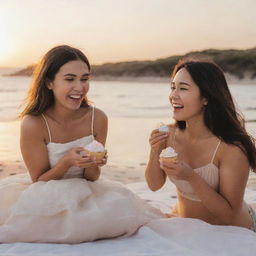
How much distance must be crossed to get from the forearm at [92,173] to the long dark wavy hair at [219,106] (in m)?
1.19

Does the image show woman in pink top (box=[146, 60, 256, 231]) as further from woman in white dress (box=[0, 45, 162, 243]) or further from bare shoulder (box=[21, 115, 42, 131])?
bare shoulder (box=[21, 115, 42, 131])

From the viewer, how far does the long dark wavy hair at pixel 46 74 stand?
4566 millimetres

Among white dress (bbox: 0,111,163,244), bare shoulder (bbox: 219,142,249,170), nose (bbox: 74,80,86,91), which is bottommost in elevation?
white dress (bbox: 0,111,163,244)

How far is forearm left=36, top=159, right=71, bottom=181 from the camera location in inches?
174

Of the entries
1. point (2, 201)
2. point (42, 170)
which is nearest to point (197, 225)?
point (42, 170)

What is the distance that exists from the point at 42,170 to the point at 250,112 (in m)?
13.8

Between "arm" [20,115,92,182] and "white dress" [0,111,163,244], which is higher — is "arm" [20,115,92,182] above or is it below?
above

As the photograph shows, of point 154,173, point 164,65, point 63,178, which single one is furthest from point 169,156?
point 164,65

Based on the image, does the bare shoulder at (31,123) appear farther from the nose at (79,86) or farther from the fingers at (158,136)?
the fingers at (158,136)

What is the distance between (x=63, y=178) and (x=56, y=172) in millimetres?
240

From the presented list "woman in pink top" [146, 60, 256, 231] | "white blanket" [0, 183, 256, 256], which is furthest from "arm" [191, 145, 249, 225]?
"white blanket" [0, 183, 256, 256]

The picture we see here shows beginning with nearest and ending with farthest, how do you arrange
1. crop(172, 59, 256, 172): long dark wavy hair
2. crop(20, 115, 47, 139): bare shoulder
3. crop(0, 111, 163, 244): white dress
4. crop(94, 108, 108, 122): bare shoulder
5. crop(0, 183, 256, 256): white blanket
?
crop(0, 183, 256, 256): white blanket, crop(0, 111, 163, 244): white dress, crop(172, 59, 256, 172): long dark wavy hair, crop(20, 115, 47, 139): bare shoulder, crop(94, 108, 108, 122): bare shoulder

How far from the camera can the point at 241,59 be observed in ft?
169

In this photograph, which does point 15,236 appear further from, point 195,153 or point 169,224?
point 195,153
